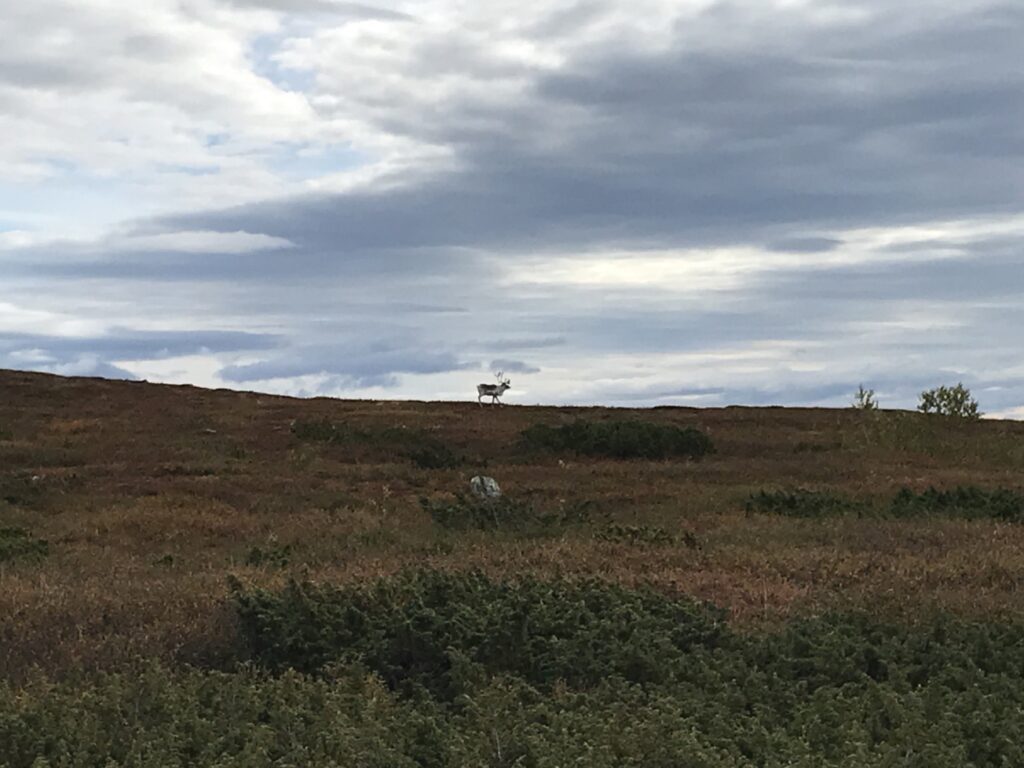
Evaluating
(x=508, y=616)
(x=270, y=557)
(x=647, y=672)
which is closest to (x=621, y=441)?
(x=270, y=557)

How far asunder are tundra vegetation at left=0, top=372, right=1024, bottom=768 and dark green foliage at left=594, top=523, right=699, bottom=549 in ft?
0.21

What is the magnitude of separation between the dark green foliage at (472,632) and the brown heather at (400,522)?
55 centimetres

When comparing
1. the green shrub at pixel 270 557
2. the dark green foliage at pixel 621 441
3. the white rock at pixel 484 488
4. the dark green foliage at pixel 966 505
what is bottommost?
the green shrub at pixel 270 557

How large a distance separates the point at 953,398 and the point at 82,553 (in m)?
22.6

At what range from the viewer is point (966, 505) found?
17.4 meters

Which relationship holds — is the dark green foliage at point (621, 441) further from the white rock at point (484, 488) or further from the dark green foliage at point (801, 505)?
the dark green foliage at point (801, 505)

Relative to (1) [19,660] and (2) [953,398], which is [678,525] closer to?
(1) [19,660]

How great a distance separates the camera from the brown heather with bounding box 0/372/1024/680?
10172 millimetres

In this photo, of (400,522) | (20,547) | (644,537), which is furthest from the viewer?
(400,522)

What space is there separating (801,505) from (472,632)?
34.0ft

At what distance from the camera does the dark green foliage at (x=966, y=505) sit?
1675 cm

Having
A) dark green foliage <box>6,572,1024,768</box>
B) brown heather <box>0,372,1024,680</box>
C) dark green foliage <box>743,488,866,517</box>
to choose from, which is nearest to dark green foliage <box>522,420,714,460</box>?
brown heather <box>0,372,1024,680</box>

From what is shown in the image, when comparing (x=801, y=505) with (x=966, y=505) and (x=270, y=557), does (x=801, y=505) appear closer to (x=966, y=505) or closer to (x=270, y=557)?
(x=966, y=505)

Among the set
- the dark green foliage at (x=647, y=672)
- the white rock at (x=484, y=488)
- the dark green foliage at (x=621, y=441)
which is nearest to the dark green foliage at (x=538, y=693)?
the dark green foliage at (x=647, y=672)
